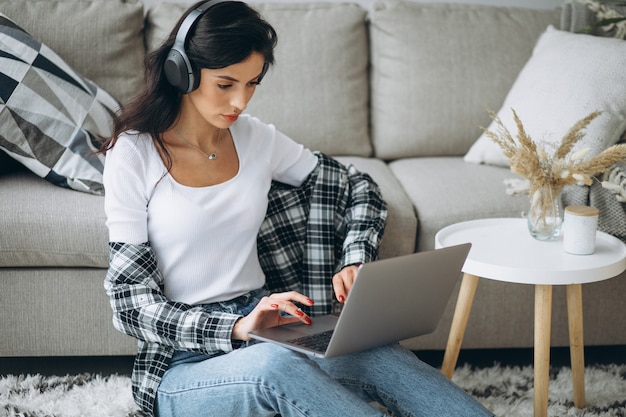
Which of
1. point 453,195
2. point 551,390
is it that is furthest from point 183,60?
point 551,390

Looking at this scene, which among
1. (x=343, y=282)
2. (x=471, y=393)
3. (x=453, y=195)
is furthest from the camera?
(x=453, y=195)

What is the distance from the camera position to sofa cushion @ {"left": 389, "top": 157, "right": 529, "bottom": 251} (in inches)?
76.7

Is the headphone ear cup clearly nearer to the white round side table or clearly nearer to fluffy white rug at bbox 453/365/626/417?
the white round side table

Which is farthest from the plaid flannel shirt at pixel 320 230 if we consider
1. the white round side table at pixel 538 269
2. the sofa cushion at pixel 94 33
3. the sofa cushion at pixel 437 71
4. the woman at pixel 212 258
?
the sofa cushion at pixel 94 33

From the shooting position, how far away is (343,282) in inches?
57.7

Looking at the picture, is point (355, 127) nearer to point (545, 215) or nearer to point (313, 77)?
point (313, 77)

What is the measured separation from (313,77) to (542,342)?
1171mm

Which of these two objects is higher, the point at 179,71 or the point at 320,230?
the point at 179,71

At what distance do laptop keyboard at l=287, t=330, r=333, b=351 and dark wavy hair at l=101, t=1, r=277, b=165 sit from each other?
0.44 metres

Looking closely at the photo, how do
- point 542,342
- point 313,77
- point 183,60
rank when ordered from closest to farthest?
point 183,60 → point 542,342 → point 313,77

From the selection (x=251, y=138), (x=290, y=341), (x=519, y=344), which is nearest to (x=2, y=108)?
(x=251, y=138)

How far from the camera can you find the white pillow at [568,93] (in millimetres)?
2045

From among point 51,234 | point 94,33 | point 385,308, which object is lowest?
point 51,234

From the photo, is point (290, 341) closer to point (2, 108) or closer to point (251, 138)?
point (251, 138)
